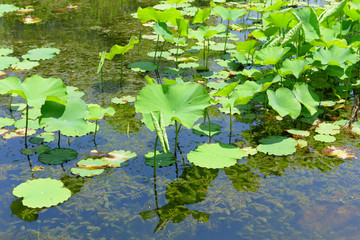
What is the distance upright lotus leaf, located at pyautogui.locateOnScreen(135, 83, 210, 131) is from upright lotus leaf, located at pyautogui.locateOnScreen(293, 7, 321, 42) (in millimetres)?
1163

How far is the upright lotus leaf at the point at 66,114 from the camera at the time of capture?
93.0 inches

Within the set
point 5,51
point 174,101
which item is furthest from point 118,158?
point 5,51

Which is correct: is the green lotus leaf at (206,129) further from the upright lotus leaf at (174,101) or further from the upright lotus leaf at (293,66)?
the upright lotus leaf at (293,66)

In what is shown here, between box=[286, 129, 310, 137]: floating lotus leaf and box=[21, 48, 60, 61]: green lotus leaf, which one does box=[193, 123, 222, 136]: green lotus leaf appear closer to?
box=[286, 129, 310, 137]: floating lotus leaf

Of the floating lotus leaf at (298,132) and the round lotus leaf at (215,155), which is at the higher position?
the floating lotus leaf at (298,132)

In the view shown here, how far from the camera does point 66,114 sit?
2438 mm

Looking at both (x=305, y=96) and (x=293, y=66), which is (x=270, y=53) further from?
(x=305, y=96)

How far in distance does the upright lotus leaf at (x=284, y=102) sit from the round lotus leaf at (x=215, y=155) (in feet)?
1.38

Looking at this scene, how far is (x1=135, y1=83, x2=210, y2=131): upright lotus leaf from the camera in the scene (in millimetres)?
2322

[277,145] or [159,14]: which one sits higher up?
Answer: [159,14]

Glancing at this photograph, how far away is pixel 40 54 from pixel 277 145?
105 inches

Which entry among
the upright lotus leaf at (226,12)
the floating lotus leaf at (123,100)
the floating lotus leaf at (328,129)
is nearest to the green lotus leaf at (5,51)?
the floating lotus leaf at (123,100)

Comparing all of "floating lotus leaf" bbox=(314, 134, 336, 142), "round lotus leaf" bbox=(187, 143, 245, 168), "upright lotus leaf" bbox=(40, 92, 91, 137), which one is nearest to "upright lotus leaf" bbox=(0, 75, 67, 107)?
"upright lotus leaf" bbox=(40, 92, 91, 137)

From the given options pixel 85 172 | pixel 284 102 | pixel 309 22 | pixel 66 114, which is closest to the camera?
pixel 85 172
